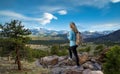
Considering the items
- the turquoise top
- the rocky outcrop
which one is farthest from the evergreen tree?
the turquoise top

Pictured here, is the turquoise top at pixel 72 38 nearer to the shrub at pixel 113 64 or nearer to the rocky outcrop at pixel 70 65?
the rocky outcrop at pixel 70 65

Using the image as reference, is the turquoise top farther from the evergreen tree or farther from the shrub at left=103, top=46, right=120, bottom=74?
the evergreen tree

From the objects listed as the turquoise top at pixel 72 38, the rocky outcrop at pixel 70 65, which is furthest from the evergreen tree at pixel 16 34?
the turquoise top at pixel 72 38

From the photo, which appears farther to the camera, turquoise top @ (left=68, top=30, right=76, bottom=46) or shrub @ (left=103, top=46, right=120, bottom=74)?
turquoise top @ (left=68, top=30, right=76, bottom=46)

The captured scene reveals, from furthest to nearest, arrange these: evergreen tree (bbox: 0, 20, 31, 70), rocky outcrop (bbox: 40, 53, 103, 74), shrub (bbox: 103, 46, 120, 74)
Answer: evergreen tree (bbox: 0, 20, 31, 70)
rocky outcrop (bbox: 40, 53, 103, 74)
shrub (bbox: 103, 46, 120, 74)

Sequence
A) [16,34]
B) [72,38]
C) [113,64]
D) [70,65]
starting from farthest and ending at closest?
[16,34] < [70,65] < [72,38] < [113,64]

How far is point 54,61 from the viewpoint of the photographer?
108 ft

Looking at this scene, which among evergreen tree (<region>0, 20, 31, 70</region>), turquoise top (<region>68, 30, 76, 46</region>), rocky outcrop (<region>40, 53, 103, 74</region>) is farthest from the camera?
evergreen tree (<region>0, 20, 31, 70</region>)

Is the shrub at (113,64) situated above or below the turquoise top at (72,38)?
below

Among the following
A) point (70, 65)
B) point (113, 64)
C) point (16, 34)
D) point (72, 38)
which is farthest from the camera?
point (16, 34)

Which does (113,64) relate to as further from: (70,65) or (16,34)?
(16,34)

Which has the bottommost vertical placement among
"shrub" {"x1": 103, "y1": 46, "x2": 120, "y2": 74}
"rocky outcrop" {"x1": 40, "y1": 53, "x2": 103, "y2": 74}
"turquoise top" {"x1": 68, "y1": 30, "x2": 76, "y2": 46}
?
"rocky outcrop" {"x1": 40, "y1": 53, "x2": 103, "y2": 74}

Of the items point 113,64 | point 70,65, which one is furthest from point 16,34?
point 113,64

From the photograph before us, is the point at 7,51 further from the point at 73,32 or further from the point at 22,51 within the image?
the point at 73,32
